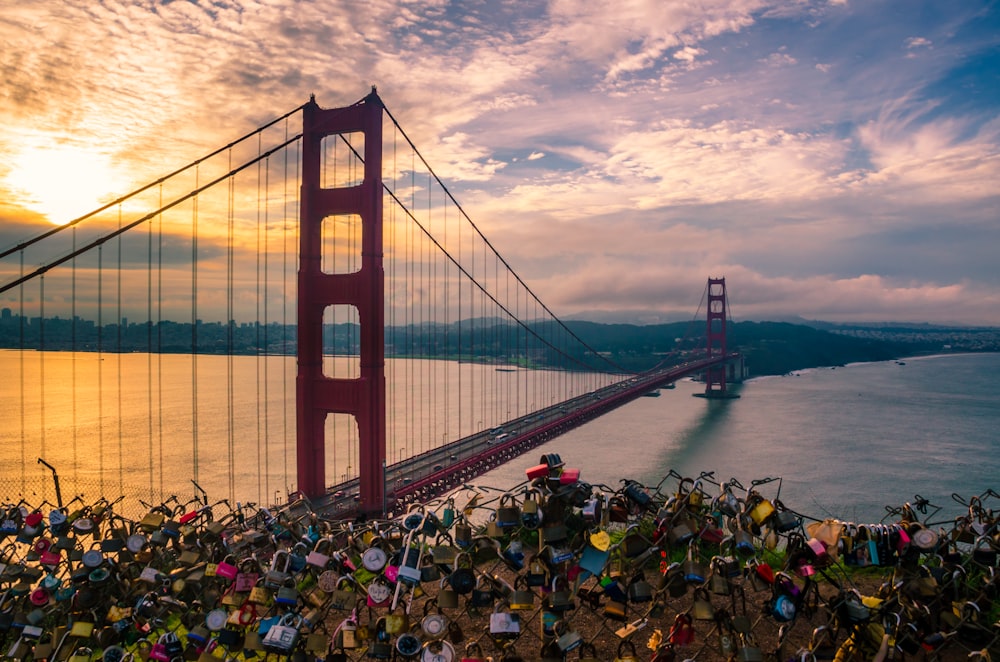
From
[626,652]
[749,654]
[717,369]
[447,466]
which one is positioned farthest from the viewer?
[717,369]

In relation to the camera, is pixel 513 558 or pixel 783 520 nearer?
pixel 513 558

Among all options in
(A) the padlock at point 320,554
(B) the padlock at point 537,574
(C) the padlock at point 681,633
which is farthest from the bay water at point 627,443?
(C) the padlock at point 681,633

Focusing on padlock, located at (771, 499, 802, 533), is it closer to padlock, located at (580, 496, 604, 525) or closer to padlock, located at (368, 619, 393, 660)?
padlock, located at (580, 496, 604, 525)

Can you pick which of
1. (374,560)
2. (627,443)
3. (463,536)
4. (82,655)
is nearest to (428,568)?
(374,560)

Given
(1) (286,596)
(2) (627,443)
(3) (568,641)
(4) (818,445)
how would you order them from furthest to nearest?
(2) (627,443) < (4) (818,445) < (1) (286,596) < (3) (568,641)

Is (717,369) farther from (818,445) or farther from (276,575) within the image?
(276,575)

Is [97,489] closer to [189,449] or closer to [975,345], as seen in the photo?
[189,449]

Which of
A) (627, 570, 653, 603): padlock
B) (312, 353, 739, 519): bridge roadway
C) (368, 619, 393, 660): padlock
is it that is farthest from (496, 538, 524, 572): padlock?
(312, 353, 739, 519): bridge roadway
